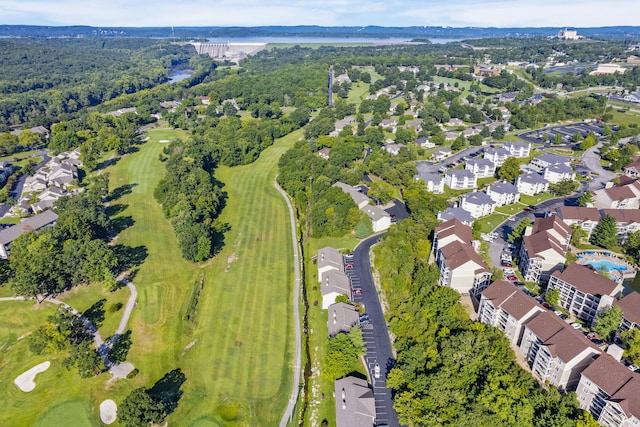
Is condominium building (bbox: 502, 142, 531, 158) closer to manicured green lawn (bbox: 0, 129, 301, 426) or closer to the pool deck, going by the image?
the pool deck

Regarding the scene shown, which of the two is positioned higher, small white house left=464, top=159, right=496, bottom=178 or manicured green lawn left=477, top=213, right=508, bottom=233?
small white house left=464, top=159, right=496, bottom=178

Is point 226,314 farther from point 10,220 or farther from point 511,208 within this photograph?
point 511,208

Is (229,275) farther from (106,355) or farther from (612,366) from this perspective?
(612,366)

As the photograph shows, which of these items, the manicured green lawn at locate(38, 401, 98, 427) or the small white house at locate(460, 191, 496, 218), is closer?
the manicured green lawn at locate(38, 401, 98, 427)

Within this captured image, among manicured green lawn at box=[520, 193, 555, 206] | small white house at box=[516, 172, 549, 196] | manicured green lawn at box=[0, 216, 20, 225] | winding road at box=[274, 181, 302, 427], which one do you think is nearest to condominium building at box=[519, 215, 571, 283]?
manicured green lawn at box=[520, 193, 555, 206]

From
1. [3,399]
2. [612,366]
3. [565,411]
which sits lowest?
[3,399]

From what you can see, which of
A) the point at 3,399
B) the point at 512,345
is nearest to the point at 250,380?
the point at 3,399

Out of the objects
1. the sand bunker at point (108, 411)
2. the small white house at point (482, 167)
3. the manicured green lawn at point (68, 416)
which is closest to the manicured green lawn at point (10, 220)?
the manicured green lawn at point (68, 416)

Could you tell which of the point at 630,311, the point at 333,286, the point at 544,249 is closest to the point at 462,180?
the point at 544,249
